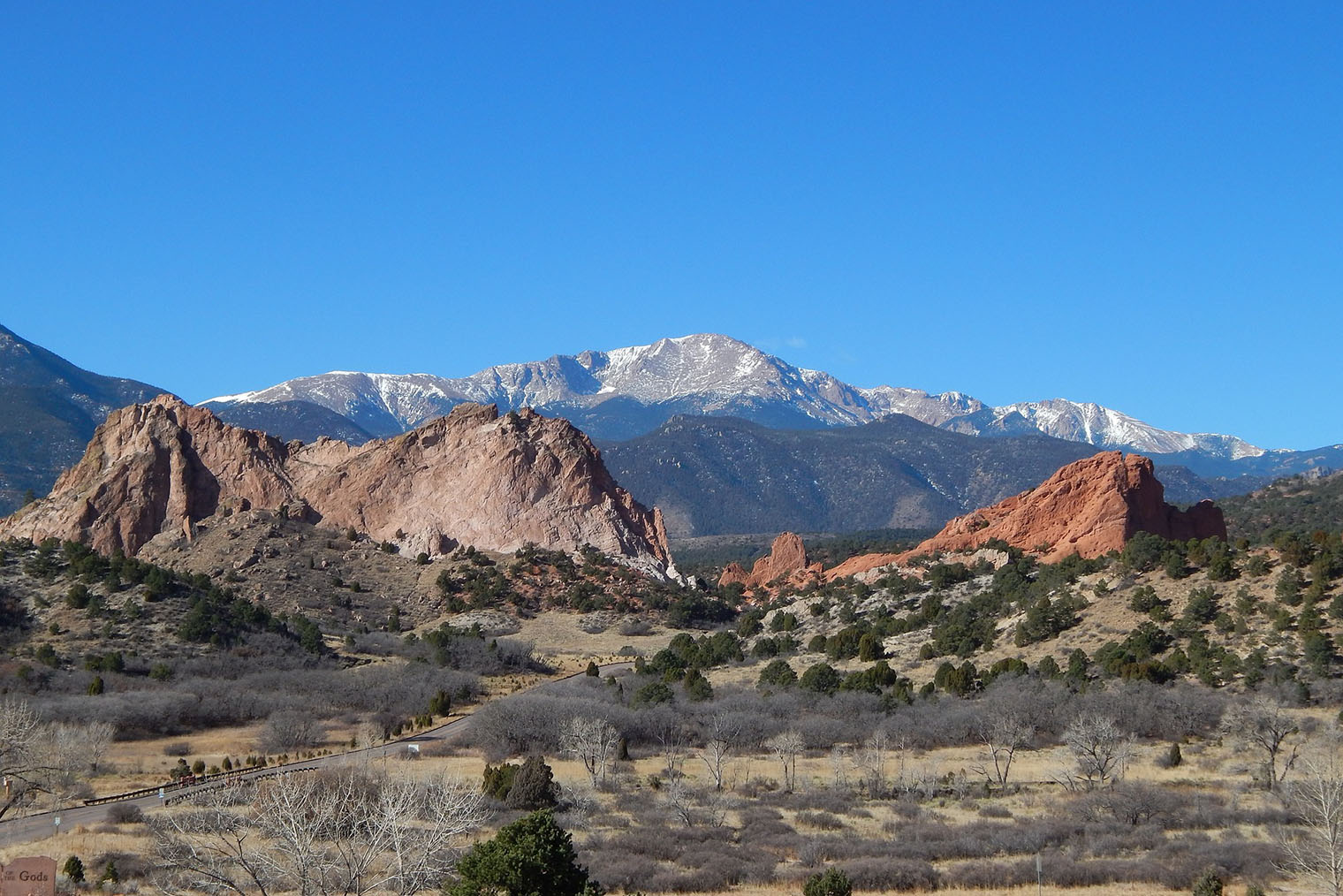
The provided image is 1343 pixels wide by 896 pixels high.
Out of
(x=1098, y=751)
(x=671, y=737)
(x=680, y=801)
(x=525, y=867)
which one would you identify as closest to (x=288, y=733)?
(x=671, y=737)

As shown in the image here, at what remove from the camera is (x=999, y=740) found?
39.4 m

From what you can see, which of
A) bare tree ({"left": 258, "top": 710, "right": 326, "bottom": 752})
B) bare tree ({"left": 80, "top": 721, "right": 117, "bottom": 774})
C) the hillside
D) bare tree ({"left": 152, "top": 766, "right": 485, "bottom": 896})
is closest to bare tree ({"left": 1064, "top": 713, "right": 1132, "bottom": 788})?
bare tree ({"left": 152, "top": 766, "right": 485, "bottom": 896})

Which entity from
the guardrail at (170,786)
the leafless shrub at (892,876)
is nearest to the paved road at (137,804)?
the guardrail at (170,786)

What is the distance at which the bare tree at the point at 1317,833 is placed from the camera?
24266 millimetres

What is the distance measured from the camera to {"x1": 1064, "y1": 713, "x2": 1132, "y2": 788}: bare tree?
35.3 m

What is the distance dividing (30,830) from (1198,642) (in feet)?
128

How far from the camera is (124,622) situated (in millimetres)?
59906

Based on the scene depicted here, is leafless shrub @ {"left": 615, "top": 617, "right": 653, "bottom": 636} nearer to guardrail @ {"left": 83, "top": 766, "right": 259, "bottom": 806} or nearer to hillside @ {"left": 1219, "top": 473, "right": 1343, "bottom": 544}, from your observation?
hillside @ {"left": 1219, "top": 473, "right": 1343, "bottom": 544}

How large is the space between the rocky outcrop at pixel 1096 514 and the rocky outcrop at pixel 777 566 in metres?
24.9

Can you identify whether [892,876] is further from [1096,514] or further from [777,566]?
[777,566]

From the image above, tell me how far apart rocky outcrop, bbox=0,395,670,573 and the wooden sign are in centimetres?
7126

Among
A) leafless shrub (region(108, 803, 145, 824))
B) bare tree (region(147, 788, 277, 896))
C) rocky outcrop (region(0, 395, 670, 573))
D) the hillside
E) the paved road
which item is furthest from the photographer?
the hillside

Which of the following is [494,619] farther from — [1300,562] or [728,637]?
[1300,562]

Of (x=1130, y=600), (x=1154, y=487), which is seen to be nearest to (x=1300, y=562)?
(x=1130, y=600)
